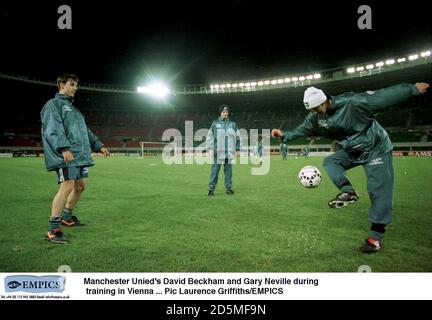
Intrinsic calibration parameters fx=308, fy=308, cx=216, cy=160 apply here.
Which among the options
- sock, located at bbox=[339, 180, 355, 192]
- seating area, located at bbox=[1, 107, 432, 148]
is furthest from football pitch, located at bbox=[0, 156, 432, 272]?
seating area, located at bbox=[1, 107, 432, 148]

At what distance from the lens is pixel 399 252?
10.6ft

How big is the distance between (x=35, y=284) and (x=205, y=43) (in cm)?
3860

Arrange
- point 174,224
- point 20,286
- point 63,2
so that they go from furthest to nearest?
point 63,2 < point 174,224 < point 20,286

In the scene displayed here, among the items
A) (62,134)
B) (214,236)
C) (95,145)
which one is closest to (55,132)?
(62,134)

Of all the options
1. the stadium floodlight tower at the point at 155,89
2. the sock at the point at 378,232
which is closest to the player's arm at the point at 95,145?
the sock at the point at 378,232

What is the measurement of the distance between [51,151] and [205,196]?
4039 millimetres

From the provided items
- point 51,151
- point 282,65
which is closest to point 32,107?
point 282,65

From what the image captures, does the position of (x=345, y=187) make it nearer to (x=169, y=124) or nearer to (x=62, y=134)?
(x=62, y=134)

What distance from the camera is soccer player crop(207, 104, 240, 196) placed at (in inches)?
295

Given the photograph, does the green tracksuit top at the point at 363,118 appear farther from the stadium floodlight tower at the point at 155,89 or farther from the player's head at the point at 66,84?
the stadium floodlight tower at the point at 155,89

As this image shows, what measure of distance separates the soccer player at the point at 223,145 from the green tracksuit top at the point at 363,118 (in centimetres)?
403

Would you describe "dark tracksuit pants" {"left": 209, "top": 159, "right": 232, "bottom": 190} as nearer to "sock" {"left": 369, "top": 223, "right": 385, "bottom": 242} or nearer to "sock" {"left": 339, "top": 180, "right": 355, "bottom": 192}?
"sock" {"left": 339, "top": 180, "right": 355, "bottom": 192}

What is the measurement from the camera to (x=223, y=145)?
24.9 ft

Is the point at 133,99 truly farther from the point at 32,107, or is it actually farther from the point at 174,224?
the point at 174,224
